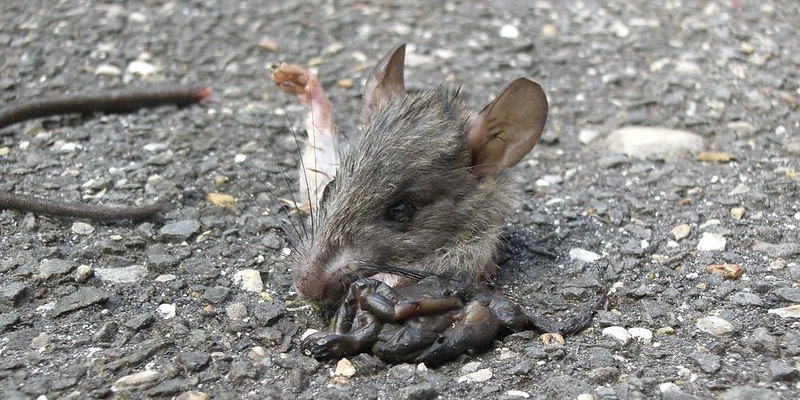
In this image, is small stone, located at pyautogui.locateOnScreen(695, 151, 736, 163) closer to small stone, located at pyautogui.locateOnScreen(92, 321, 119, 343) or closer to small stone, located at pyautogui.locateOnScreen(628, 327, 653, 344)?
small stone, located at pyautogui.locateOnScreen(628, 327, 653, 344)

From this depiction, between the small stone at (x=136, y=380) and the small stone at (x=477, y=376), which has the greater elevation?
the small stone at (x=136, y=380)

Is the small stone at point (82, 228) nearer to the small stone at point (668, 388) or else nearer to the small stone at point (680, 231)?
the small stone at point (668, 388)

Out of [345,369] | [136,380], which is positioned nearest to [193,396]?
[136,380]

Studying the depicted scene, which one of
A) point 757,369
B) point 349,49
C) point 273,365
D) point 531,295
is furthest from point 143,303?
point 349,49

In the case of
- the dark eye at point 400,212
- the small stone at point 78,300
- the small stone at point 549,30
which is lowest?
the small stone at point 549,30

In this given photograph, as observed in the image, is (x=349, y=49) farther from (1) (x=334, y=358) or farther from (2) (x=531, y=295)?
(1) (x=334, y=358)

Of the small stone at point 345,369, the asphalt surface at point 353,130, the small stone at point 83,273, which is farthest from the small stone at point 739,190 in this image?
the small stone at point 83,273
